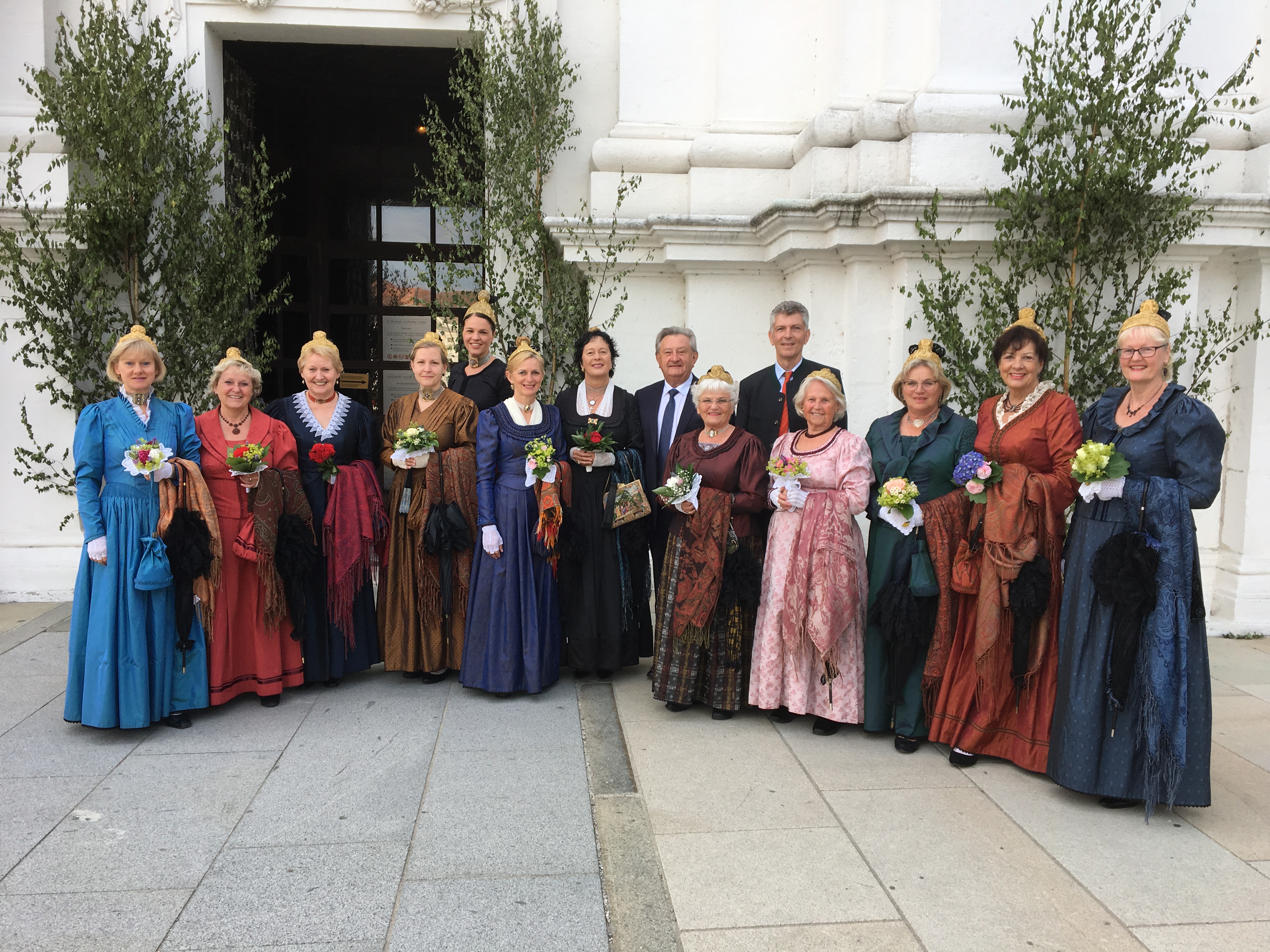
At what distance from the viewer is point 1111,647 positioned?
3373 millimetres

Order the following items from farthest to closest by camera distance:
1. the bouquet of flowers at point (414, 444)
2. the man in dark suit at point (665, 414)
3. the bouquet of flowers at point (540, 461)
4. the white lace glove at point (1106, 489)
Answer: the man in dark suit at point (665, 414) < the bouquet of flowers at point (414, 444) < the bouquet of flowers at point (540, 461) < the white lace glove at point (1106, 489)

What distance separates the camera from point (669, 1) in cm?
656

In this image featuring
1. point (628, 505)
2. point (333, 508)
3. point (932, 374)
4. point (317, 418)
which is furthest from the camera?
point (317, 418)

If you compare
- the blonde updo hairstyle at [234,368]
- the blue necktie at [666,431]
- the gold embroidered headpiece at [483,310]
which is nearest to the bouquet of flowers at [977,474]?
the blue necktie at [666,431]

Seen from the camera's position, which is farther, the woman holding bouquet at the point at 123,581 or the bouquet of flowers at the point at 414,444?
the bouquet of flowers at the point at 414,444

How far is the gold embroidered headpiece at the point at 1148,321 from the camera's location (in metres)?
3.36

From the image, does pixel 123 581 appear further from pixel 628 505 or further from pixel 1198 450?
pixel 1198 450

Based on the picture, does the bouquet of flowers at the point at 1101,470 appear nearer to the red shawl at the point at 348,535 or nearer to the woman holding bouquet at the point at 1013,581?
the woman holding bouquet at the point at 1013,581

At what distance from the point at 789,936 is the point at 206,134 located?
21.1ft

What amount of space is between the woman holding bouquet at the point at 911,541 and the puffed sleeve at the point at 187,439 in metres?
3.34

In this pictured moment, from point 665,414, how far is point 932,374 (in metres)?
1.57

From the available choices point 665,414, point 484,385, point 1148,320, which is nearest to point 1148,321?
point 1148,320

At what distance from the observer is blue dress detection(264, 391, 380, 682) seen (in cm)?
466

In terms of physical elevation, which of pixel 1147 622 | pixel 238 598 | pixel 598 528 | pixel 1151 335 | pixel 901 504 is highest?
pixel 1151 335
